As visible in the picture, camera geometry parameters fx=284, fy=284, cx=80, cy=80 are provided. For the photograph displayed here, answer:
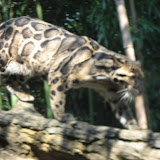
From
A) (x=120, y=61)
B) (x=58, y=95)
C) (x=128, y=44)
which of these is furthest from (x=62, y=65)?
(x=128, y=44)

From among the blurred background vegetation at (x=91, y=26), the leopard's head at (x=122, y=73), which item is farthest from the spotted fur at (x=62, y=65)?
the blurred background vegetation at (x=91, y=26)

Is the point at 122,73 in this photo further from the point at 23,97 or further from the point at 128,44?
the point at 23,97

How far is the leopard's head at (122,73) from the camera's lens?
3.75 metres

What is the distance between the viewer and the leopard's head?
3.75 metres

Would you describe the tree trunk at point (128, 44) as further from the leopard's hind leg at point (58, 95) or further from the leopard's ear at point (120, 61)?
the leopard's hind leg at point (58, 95)

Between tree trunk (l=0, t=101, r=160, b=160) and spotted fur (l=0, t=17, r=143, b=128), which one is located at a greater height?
spotted fur (l=0, t=17, r=143, b=128)

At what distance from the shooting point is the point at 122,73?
148 inches

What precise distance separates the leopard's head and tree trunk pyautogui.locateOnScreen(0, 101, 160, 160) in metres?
0.90

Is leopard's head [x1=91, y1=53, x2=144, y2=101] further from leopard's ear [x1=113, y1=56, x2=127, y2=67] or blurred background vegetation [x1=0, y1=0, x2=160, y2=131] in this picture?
blurred background vegetation [x1=0, y1=0, x2=160, y2=131]

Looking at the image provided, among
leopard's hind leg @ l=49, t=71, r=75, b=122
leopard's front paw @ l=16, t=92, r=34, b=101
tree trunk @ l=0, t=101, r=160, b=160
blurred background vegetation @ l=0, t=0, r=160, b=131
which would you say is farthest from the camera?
blurred background vegetation @ l=0, t=0, r=160, b=131

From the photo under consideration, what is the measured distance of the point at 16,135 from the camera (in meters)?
3.56

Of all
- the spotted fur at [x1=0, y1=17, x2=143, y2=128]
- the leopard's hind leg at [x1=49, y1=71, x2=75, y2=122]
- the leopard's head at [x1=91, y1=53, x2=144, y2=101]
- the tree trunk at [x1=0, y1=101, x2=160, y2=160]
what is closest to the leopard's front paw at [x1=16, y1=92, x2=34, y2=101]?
the spotted fur at [x1=0, y1=17, x2=143, y2=128]

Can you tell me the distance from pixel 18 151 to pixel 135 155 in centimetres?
168

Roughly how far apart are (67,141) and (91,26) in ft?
9.69
